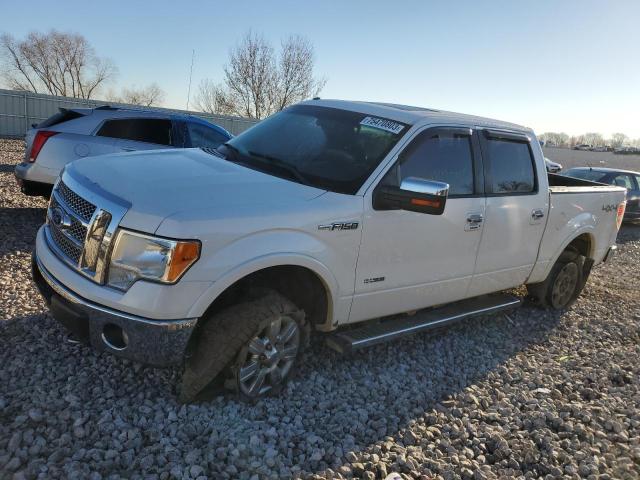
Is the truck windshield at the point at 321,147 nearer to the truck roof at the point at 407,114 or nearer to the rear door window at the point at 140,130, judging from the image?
the truck roof at the point at 407,114

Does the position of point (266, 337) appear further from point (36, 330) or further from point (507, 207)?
point (507, 207)

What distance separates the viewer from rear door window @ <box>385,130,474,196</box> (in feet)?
12.5

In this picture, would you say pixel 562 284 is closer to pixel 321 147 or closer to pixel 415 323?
pixel 415 323

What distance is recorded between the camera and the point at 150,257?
275 cm

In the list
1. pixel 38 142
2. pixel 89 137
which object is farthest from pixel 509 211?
pixel 38 142

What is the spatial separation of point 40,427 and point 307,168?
2249 mm

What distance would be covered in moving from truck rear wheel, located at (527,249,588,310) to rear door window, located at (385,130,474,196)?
2.16 m

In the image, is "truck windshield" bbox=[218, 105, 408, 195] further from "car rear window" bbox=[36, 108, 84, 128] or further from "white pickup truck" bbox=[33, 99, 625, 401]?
"car rear window" bbox=[36, 108, 84, 128]

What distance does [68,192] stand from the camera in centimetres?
334

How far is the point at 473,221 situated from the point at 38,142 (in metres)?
5.78

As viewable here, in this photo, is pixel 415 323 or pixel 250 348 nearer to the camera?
pixel 250 348

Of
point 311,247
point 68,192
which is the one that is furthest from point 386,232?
point 68,192

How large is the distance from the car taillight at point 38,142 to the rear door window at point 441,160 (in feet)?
17.4

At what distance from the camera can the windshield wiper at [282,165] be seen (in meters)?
3.55
